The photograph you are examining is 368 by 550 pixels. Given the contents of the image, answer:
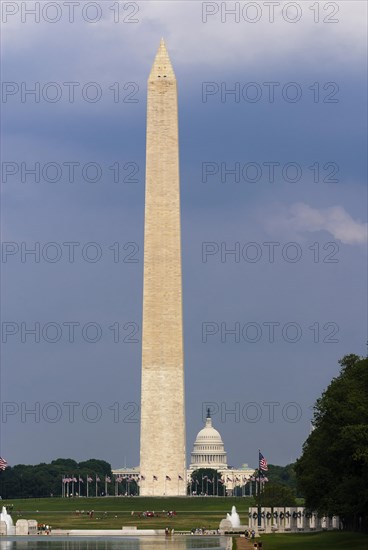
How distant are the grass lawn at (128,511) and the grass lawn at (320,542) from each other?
90.3 ft

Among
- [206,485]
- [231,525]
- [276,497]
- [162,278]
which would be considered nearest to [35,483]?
[206,485]

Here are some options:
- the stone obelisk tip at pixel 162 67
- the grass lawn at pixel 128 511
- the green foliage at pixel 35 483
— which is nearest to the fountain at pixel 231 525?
the grass lawn at pixel 128 511

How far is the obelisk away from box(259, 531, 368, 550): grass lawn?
181 ft

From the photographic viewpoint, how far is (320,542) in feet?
226

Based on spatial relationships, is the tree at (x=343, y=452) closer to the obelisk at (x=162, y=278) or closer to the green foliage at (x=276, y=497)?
the green foliage at (x=276, y=497)

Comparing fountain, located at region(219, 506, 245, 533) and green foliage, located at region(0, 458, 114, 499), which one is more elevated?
green foliage, located at region(0, 458, 114, 499)

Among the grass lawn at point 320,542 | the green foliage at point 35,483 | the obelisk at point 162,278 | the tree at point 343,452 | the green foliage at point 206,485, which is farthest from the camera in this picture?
the green foliage at point 206,485

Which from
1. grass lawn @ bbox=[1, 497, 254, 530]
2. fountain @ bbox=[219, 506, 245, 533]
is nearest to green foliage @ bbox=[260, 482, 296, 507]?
grass lawn @ bbox=[1, 497, 254, 530]

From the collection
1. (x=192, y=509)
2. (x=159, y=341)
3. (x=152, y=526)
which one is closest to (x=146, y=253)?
(x=159, y=341)

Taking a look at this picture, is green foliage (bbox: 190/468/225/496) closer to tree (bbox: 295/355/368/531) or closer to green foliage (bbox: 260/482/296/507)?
green foliage (bbox: 260/482/296/507)

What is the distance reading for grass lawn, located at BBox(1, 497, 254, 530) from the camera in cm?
10588

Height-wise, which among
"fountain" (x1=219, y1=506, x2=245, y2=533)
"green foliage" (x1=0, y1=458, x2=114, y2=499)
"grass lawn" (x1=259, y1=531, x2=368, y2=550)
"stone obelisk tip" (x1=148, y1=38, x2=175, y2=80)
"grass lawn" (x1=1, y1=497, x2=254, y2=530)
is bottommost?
"grass lawn" (x1=259, y1=531, x2=368, y2=550)

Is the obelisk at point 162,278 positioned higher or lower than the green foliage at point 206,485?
higher

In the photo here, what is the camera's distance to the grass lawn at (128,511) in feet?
347
